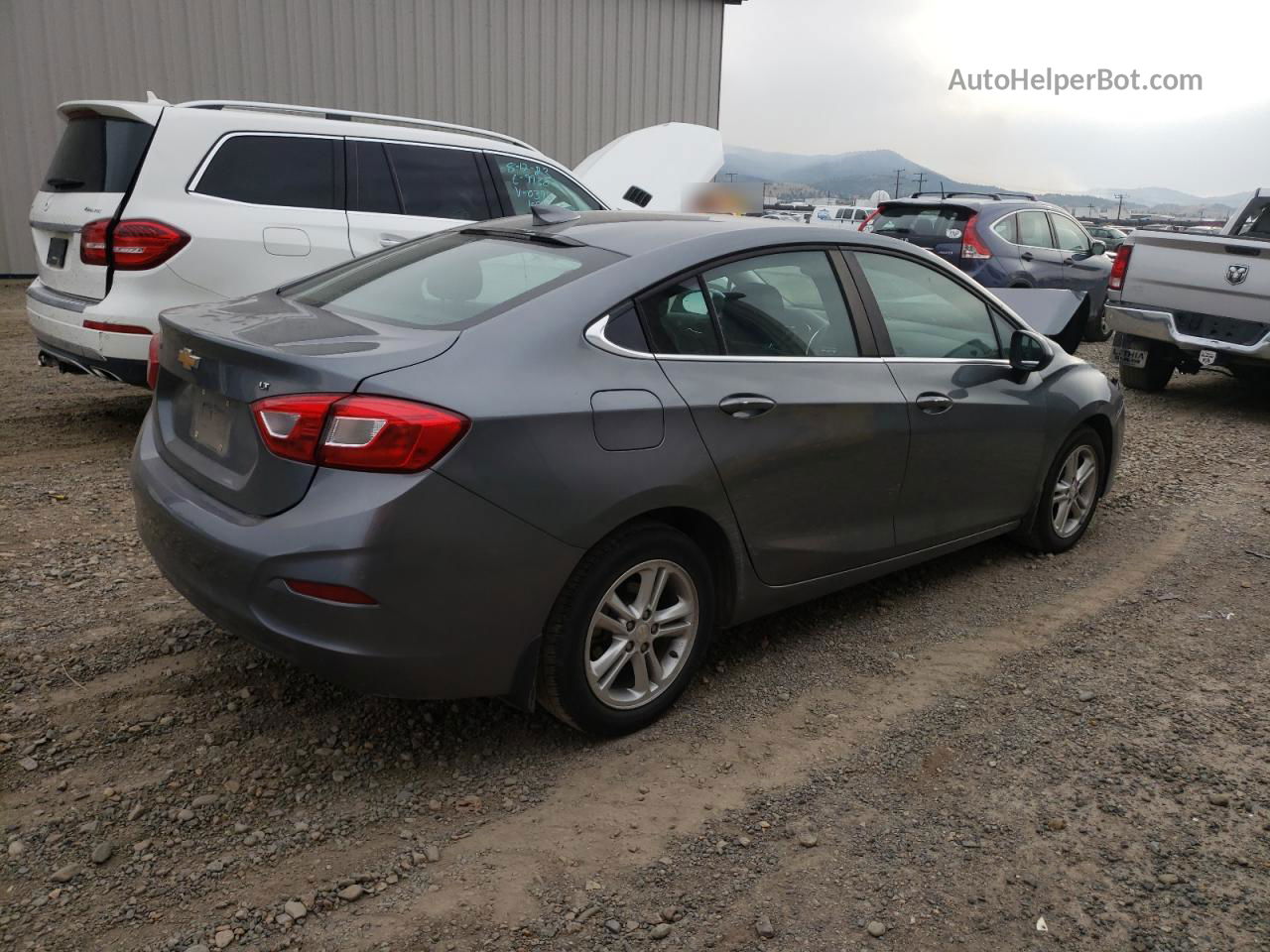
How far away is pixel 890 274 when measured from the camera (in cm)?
401

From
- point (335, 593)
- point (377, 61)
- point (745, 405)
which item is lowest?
point (335, 593)

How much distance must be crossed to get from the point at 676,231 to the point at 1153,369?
7.39 meters

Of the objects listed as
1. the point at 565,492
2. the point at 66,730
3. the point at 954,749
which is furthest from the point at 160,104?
the point at 954,749

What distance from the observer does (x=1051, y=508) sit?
4797 mm

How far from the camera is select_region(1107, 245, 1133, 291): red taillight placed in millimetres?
8781

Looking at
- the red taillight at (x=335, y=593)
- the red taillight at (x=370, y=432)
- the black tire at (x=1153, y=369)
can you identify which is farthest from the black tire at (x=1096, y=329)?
the red taillight at (x=335, y=593)

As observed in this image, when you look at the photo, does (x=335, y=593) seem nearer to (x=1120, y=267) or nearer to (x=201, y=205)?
(x=201, y=205)

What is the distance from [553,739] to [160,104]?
4.54 metres

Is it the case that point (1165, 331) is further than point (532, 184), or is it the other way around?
point (1165, 331)

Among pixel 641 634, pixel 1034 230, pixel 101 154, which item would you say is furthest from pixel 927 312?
pixel 1034 230

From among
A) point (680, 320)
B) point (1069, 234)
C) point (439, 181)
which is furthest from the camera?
point (1069, 234)

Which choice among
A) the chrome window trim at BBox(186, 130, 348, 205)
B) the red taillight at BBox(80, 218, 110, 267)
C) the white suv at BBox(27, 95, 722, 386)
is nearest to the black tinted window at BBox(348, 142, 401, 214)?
the white suv at BBox(27, 95, 722, 386)

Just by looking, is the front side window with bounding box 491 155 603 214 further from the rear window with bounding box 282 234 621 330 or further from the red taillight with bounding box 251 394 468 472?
the red taillight with bounding box 251 394 468 472

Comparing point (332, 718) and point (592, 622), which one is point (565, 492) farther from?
point (332, 718)
